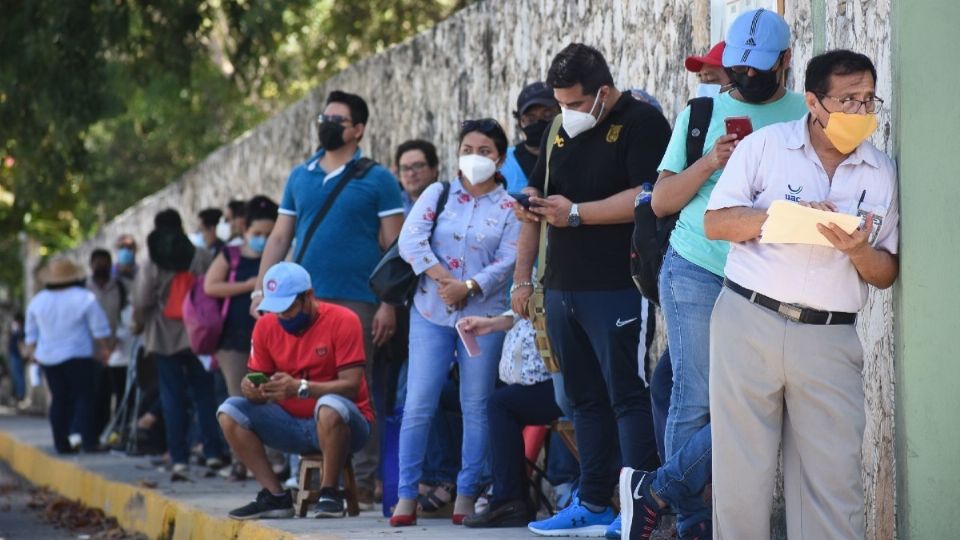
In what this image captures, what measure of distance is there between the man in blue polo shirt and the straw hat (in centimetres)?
670

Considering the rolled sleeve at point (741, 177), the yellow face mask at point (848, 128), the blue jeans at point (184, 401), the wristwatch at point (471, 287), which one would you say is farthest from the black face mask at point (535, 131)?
the blue jeans at point (184, 401)

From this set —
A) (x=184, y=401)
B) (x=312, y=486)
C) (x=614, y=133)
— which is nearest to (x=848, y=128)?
(x=614, y=133)

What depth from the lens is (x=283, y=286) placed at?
8.73 metres

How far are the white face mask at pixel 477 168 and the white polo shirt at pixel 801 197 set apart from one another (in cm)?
287

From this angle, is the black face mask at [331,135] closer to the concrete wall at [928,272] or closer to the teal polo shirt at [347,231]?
A: the teal polo shirt at [347,231]

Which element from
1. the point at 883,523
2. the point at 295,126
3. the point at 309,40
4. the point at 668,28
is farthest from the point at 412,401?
the point at 309,40

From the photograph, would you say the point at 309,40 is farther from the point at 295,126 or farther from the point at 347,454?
the point at 347,454

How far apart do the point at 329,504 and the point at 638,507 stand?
255 cm

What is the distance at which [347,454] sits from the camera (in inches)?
343

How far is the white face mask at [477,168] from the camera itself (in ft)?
27.3

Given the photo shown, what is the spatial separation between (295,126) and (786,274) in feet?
33.3

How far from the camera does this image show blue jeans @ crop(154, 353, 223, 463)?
1253 centimetres

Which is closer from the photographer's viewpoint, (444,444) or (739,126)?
(739,126)

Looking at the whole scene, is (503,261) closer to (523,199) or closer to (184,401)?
(523,199)
